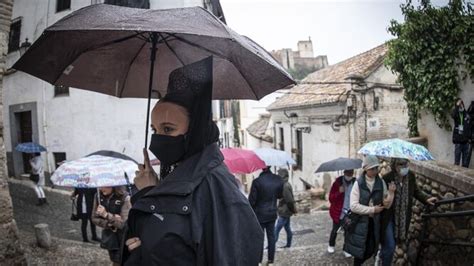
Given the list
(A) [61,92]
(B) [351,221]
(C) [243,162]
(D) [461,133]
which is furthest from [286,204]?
(A) [61,92]

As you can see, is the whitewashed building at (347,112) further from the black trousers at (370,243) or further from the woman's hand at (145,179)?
the woman's hand at (145,179)

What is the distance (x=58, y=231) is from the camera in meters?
7.86

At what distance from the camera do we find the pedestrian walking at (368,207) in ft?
14.3

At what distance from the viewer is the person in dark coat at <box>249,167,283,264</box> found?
221 inches

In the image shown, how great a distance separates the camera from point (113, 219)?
11.8 ft

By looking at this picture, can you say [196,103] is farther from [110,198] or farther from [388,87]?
[388,87]

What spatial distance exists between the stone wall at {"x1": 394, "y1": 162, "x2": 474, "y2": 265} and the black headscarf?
12.4 feet

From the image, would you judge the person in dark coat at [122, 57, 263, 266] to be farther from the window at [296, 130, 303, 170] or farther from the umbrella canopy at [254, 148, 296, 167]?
the window at [296, 130, 303, 170]

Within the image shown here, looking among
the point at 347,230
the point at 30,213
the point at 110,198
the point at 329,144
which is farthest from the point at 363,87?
the point at 30,213

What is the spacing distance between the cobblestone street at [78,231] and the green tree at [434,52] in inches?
144

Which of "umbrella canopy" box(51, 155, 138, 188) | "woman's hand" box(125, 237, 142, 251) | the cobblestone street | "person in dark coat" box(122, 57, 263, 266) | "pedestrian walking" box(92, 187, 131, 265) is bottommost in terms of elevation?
the cobblestone street

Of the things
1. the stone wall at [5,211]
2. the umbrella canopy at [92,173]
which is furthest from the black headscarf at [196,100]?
the stone wall at [5,211]

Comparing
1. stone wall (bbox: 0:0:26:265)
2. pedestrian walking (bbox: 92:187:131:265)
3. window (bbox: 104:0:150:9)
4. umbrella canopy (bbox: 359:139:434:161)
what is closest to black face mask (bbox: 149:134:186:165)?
pedestrian walking (bbox: 92:187:131:265)

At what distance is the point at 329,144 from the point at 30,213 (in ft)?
36.5
